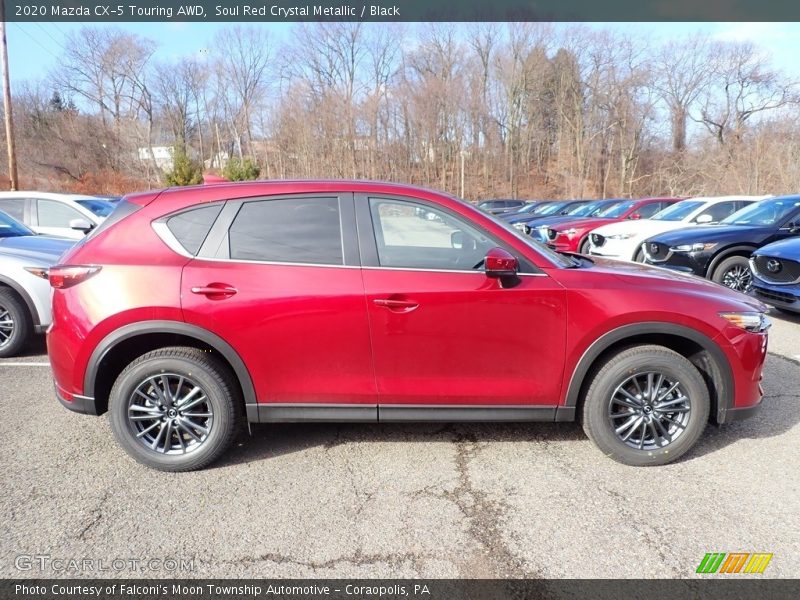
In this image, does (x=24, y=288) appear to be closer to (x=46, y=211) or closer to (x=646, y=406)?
(x=46, y=211)

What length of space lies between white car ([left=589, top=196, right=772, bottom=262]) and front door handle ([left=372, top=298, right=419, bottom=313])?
6.57m

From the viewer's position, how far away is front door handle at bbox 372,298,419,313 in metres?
2.97

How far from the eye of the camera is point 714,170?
36.8 m

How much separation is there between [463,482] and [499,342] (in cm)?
86

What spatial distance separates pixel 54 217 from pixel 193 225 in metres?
7.30

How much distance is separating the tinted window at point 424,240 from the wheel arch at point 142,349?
1.09 m

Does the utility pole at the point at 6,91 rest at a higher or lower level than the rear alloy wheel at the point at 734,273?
higher

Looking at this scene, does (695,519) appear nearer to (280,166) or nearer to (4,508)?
(4,508)

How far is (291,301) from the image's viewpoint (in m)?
2.98

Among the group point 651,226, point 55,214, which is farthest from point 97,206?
point 651,226

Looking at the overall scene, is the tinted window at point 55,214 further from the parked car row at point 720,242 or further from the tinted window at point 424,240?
the tinted window at point 424,240

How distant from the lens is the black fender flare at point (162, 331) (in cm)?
299

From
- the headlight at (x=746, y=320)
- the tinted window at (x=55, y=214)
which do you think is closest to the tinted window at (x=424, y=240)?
the headlight at (x=746, y=320)

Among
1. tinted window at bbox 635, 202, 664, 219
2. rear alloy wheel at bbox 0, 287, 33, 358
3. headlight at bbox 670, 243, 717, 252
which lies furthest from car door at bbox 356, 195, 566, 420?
tinted window at bbox 635, 202, 664, 219
